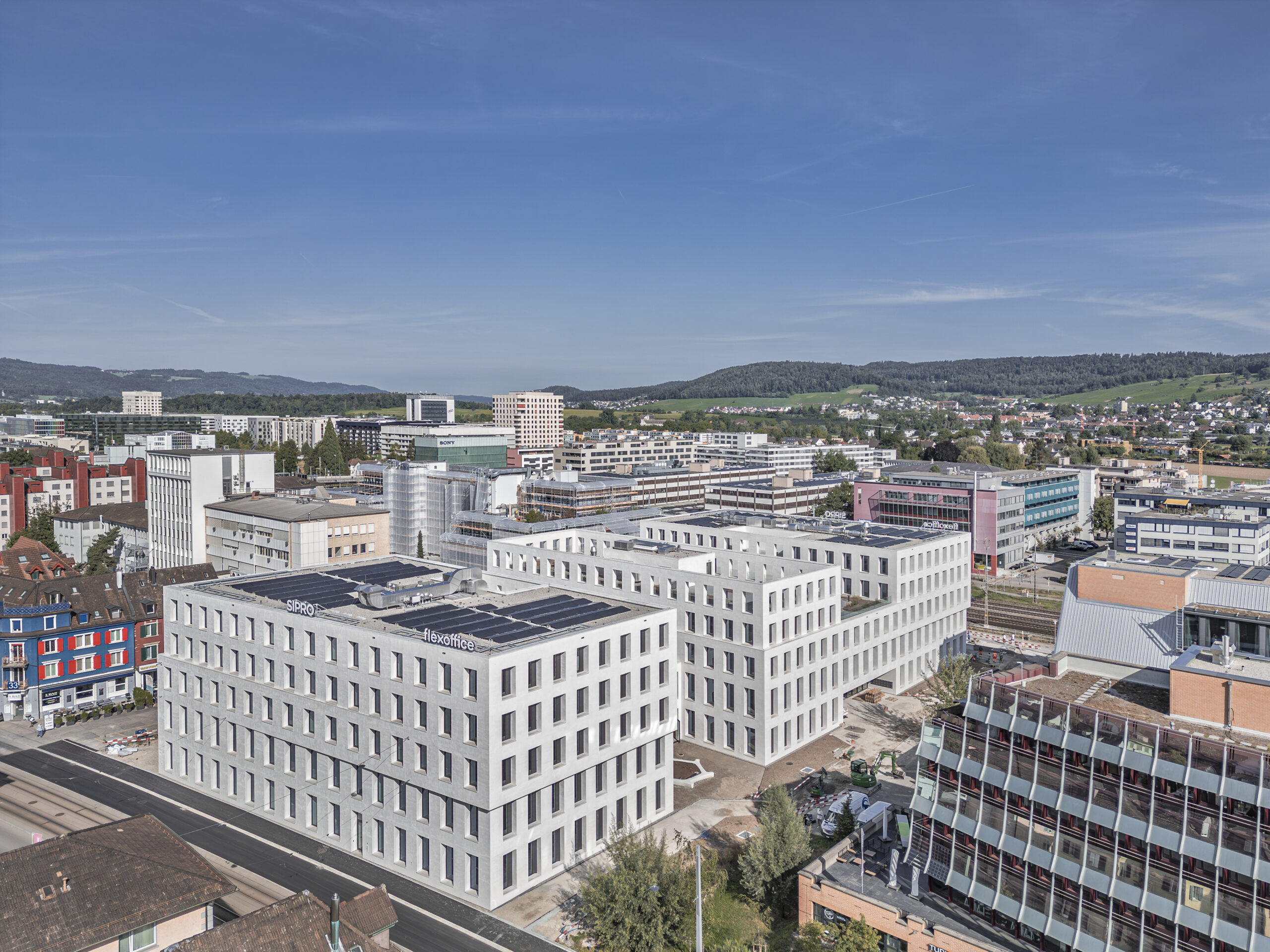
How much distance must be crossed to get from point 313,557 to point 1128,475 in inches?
6970

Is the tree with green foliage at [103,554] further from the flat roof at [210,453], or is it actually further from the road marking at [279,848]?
the road marking at [279,848]

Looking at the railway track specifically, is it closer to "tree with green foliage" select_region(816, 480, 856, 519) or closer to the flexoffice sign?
"tree with green foliage" select_region(816, 480, 856, 519)

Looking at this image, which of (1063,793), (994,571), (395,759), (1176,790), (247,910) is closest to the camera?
(1176,790)

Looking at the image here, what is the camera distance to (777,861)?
133 ft

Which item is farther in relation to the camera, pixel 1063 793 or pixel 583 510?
pixel 583 510

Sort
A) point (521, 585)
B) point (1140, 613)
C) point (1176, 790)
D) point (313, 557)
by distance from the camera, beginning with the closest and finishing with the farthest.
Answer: point (1176, 790)
point (1140, 613)
point (521, 585)
point (313, 557)

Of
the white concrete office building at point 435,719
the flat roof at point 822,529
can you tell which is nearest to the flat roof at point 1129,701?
the white concrete office building at point 435,719

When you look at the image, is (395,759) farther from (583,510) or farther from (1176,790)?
(583,510)

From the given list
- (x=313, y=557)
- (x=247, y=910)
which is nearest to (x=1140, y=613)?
(x=247, y=910)

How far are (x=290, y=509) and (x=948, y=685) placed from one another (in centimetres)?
7503

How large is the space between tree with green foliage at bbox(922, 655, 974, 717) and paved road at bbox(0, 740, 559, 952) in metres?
35.6

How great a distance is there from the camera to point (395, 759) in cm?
4356

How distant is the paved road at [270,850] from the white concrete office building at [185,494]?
51.5m

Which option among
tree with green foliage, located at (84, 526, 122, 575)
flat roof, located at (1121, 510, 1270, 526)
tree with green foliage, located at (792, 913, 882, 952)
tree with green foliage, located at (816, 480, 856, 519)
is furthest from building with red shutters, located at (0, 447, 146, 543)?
flat roof, located at (1121, 510, 1270, 526)
